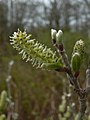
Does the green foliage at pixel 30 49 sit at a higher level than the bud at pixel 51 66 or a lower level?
higher

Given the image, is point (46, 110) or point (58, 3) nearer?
point (46, 110)

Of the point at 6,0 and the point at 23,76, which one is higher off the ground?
the point at 6,0

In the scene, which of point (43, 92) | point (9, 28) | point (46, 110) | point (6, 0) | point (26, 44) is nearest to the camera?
point (26, 44)

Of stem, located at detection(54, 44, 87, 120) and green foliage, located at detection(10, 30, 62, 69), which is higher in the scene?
green foliage, located at detection(10, 30, 62, 69)

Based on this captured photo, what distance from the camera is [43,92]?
4656 mm

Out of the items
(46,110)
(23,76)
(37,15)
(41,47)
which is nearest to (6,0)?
(37,15)

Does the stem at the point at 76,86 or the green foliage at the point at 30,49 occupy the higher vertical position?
the green foliage at the point at 30,49

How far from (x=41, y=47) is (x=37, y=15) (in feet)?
33.3

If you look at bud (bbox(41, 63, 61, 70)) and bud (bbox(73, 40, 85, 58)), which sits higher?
bud (bbox(73, 40, 85, 58))

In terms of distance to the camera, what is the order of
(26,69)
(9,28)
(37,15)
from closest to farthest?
1. (26,69)
2. (9,28)
3. (37,15)

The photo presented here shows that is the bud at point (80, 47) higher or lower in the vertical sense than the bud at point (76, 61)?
higher

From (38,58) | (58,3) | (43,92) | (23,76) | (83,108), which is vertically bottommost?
(83,108)

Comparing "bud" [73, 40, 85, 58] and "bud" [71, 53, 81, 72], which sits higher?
"bud" [73, 40, 85, 58]

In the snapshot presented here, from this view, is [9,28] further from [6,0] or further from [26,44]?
[26,44]
